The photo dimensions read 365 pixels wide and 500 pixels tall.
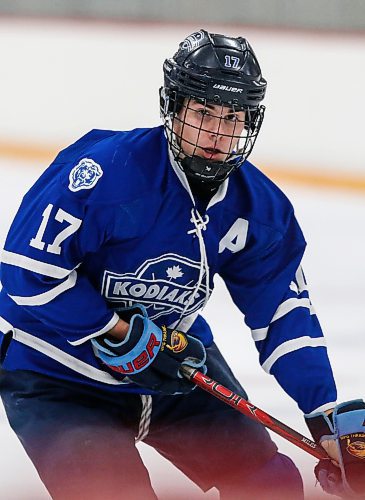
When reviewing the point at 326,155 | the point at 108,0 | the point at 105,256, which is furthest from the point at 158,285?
the point at 108,0

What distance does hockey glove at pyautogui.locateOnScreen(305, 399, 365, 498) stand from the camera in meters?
2.30

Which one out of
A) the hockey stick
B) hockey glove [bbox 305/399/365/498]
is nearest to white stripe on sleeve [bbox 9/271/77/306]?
the hockey stick

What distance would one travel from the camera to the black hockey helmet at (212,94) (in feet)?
7.28

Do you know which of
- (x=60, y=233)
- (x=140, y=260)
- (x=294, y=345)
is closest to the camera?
(x=60, y=233)

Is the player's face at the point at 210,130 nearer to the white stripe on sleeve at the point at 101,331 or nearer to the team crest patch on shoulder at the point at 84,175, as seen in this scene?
the team crest patch on shoulder at the point at 84,175

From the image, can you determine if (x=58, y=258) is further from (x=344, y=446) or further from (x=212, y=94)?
(x=344, y=446)

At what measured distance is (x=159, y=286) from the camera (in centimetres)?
235

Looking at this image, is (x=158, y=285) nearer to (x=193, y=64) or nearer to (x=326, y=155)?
(x=193, y=64)

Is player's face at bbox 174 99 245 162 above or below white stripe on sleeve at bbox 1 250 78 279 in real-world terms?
above

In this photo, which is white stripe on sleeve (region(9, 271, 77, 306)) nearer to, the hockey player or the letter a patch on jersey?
the hockey player

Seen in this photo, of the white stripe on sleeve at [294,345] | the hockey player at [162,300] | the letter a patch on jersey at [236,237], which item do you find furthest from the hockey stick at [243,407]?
the letter a patch on jersey at [236,237]

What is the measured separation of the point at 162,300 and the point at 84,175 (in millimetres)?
337

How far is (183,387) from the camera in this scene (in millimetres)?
2400

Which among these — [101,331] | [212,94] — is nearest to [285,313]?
[101,331]
